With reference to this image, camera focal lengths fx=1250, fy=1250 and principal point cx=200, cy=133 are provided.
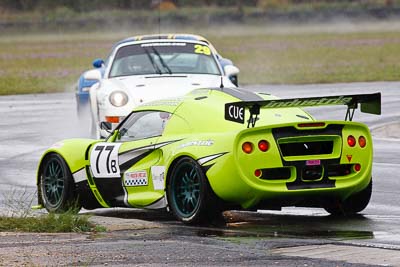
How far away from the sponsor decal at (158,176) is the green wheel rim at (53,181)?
3.74 feet

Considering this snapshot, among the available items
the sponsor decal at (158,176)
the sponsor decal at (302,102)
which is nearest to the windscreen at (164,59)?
the sponsor decal at (158,176)

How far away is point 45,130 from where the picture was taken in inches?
824

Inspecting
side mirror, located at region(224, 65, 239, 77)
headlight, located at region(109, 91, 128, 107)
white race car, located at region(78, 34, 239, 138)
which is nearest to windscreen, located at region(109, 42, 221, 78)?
white race car, located at region(78, 34, 239, 138)

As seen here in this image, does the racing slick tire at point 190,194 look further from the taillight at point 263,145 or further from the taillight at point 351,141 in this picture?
the taillight at point 351,141

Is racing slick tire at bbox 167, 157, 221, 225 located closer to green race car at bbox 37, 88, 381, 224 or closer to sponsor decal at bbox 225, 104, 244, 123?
green race car at bbox 37, 88, 381, 224

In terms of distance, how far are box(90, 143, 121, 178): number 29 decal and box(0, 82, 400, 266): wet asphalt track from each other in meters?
0.57

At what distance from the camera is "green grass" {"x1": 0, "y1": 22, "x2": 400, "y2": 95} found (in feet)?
121

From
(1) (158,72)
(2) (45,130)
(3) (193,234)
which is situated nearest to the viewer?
(3) (193,234)

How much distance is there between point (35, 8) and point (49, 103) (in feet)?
87.6

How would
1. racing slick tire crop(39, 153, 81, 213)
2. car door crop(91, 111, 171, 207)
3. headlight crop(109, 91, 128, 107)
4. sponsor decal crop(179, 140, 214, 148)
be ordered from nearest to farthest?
sponsor decal crop(179, 140, 214, 148) < car door crop(91, 111, 171, 207) < racing slick tire crop(39, 153, 81, 213) < headlight crop(109, 91, 128, 107)

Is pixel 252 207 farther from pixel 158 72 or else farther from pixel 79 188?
pixel 158 72

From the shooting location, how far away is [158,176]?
10953mm

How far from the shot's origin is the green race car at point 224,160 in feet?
33.6

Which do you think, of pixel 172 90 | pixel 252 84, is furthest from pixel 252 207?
pixel 252 84
